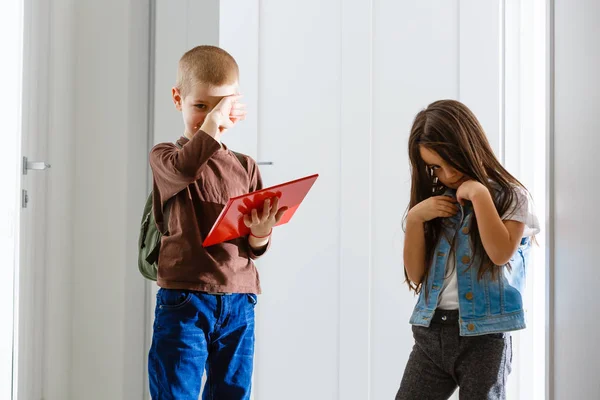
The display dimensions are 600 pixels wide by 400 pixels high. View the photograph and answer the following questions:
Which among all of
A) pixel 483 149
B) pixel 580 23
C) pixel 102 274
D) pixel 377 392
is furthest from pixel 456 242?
pixel 102 274

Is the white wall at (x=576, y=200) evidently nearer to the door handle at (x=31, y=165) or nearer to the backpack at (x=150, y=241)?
the backpack at (x=150, y=241)

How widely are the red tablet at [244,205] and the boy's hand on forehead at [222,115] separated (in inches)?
6.0

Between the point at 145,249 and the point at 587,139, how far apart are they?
892 millimetres

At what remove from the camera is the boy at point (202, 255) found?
1319 millimetres

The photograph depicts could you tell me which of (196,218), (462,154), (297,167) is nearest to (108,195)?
(297,167)

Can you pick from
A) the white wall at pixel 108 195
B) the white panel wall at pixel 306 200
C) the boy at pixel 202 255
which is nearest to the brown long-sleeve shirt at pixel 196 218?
the boy at pixel 202 255

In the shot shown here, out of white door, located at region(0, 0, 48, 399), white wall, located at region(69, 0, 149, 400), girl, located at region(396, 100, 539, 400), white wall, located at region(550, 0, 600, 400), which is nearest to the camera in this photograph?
white wall, located at region(550, 0, 600, 400)

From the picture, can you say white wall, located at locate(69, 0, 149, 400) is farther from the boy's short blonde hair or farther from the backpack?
the boy's short blonde hair

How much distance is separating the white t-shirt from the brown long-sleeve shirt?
0.39 m

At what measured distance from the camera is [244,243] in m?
1.43

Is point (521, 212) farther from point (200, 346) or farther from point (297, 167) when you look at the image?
point (297, 167)

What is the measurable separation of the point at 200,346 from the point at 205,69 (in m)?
0.55

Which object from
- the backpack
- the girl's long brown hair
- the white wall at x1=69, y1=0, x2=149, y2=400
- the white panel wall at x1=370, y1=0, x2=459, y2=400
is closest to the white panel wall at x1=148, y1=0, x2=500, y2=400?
the white panel wall at x1=370, y1=0, x2=459, y2=400

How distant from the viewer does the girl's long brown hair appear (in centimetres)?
141
